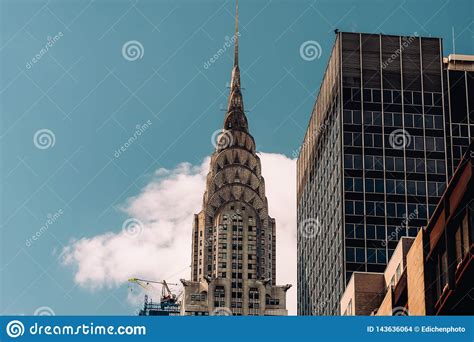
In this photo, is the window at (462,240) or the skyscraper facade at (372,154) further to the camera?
the skyscraper facade at (372,154)

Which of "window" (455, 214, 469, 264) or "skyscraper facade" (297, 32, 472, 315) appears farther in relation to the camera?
"skyscraper facade" (297, 32, 472, 315)

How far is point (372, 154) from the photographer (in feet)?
460

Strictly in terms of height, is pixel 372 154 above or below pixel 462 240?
above

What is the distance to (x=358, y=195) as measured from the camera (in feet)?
447

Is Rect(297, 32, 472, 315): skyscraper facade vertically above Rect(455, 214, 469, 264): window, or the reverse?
Rect(297, 32, 472, 315): skyscraper facade

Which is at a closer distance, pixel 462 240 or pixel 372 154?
pixel 462 240

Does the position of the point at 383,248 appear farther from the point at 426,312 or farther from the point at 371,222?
the point at 426,312

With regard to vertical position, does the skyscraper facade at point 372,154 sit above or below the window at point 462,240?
above

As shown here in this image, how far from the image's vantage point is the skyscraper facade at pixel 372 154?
134 metres

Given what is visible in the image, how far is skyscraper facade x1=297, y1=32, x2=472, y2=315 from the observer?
13412 centimetres
